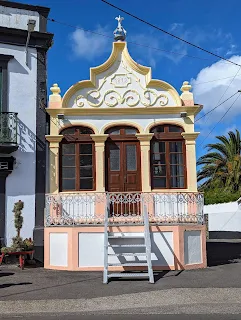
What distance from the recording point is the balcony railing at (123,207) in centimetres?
1213

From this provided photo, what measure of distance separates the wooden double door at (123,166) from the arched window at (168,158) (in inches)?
19.8

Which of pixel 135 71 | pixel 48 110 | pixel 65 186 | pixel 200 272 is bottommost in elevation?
pixel 200 272

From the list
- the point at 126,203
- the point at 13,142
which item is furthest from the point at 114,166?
the point at 13,142

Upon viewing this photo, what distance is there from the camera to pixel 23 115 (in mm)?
12805

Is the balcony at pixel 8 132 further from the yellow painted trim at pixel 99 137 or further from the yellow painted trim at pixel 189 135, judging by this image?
the yellow painted trim at pixel 189 135

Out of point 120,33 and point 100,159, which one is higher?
point 120,33

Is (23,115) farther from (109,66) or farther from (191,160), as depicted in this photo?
(191,160)

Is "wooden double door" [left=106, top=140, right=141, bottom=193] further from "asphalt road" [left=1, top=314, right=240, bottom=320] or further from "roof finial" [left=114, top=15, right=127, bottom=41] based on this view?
"asphalt road" [left=1, top=314, right=240, bottom=320]

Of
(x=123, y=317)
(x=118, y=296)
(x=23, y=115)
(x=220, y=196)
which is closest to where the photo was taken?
(x=123, y=317)

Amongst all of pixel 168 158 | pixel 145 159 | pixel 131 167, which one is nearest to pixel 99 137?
pixel 131 167

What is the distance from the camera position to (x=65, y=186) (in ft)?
42.4

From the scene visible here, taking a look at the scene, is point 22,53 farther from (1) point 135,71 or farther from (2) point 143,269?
(2) point 143,269

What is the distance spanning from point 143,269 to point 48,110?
555 cm

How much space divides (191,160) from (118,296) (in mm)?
5696
